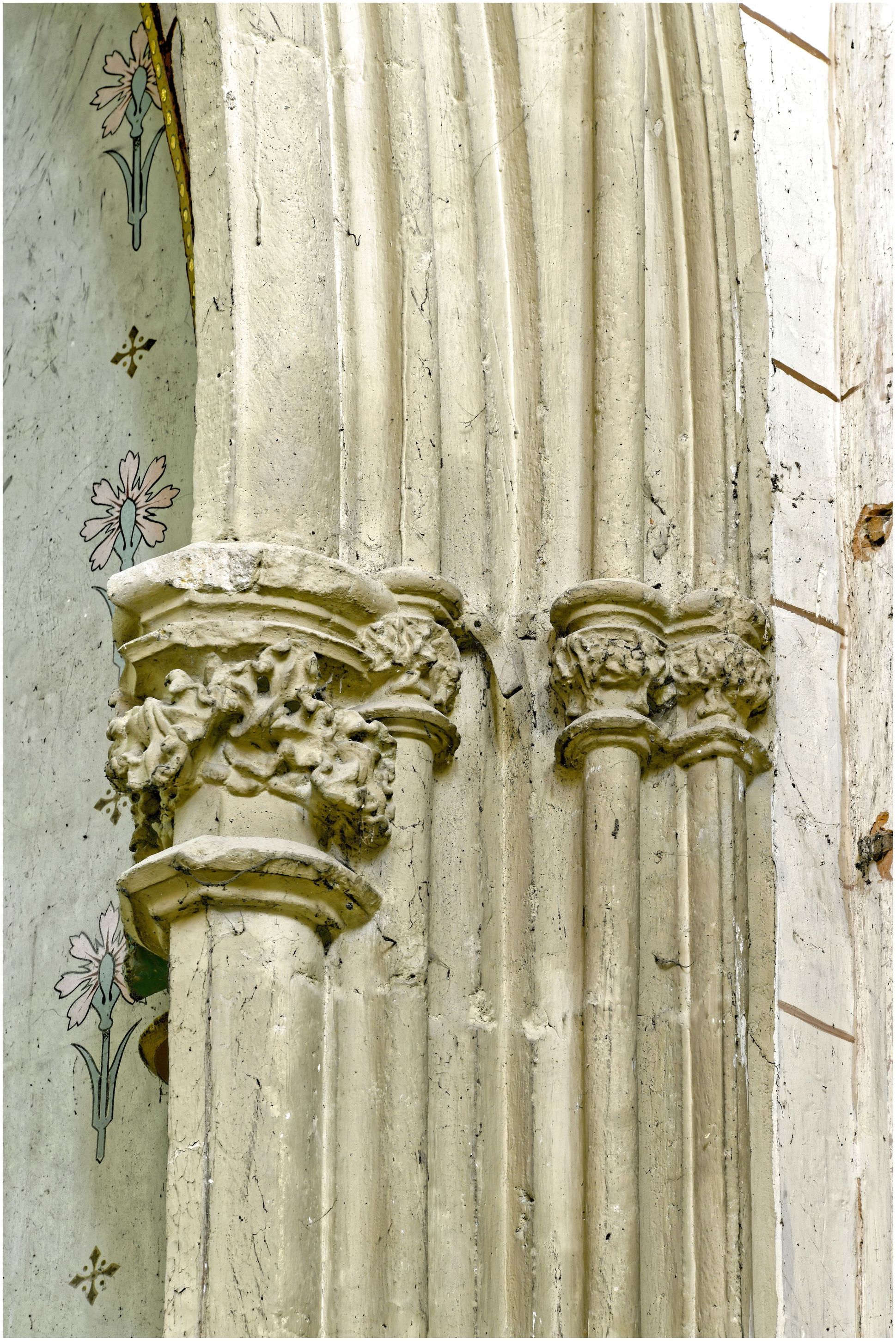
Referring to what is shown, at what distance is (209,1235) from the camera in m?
1.57

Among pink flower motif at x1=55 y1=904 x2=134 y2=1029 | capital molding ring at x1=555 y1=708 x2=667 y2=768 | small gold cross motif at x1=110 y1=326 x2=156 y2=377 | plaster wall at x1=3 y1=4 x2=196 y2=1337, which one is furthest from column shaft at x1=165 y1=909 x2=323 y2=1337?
small gold cross motif at x1=110 y1=326 x2=156 y2=377

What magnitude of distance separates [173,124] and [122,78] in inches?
22.1

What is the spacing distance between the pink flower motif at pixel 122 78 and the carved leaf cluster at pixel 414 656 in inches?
53.6

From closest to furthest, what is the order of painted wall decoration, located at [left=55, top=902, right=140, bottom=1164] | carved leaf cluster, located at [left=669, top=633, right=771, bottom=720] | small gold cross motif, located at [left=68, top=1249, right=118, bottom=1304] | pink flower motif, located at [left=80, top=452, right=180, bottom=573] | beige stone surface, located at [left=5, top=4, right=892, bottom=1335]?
beige stone surface, located at [left=5, top=4, right=892, bottom=1335]
carved leaf cluster, located at [left=669, top=633, right=771, bottom=720]
small gold cross motif, located at [left=68, top=1249, right=118, bottom=1304]
painted wall decoration, located at [left=55, top=902, right=140, bottom=1164]
pink flower motif, located at [left=80, top=452, right=180, bottom=573]

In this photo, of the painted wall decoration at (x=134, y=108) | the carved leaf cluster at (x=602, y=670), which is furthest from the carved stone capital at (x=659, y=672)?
the painted wall decoration at (x=134, y=108)

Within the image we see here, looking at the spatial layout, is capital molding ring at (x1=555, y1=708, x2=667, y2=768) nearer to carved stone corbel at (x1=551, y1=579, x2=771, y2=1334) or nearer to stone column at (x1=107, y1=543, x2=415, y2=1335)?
carved stone corbel at (x1=551, y1=579, x2=771, y2=1334)

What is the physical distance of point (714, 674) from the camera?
1899 millimetres

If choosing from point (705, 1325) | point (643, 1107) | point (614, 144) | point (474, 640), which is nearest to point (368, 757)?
point (474, 640)

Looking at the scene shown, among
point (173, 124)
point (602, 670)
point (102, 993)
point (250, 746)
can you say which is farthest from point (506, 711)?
point (173, 124)

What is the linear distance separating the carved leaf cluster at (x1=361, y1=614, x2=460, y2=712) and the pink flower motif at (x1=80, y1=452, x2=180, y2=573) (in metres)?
0.82

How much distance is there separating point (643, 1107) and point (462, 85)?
3.62ft

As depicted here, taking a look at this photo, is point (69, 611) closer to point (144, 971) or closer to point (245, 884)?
point (144, 971)

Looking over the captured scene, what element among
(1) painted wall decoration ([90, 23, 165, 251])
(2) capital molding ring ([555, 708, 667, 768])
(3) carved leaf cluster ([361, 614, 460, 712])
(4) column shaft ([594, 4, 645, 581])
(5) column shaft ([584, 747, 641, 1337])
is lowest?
(5) column shaft ([584, 747, 641, 1337])

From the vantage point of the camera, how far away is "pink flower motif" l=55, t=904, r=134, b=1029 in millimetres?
2428
